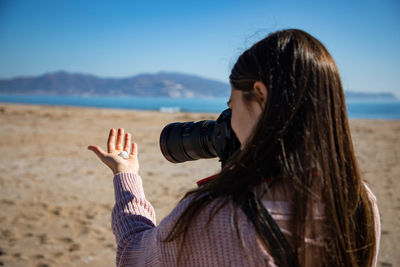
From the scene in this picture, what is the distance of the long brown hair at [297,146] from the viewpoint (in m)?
0.69

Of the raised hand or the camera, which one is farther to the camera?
the camera

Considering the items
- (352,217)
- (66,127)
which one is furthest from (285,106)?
(66,127)

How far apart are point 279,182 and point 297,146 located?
91 millimetres

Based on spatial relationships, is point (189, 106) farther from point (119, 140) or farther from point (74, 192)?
point (119, 140)

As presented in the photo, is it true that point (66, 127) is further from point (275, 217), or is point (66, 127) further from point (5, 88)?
point (5, 88)

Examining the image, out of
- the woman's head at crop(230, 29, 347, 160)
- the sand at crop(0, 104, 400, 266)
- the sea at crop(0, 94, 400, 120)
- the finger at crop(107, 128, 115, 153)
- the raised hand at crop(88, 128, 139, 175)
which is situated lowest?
the sand at crop(0, 104, 400, 266)

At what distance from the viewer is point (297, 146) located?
2.32ft

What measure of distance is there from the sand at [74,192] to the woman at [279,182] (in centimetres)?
35

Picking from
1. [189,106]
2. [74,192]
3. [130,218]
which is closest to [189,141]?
[130,218]

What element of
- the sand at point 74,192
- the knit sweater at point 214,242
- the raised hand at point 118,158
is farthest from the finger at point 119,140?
the knit sweater at point 214,242

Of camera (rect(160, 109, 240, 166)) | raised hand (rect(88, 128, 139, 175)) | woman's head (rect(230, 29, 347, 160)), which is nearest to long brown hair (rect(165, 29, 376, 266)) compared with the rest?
woman's head (rect(230, 29, 347, 160))

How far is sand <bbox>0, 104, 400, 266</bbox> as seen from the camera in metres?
2.90

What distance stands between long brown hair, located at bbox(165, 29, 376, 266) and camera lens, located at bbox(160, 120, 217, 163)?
557 mm

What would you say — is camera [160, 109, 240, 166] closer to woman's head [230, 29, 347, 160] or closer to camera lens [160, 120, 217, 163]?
camera lens [160, 120, 217, 163]
